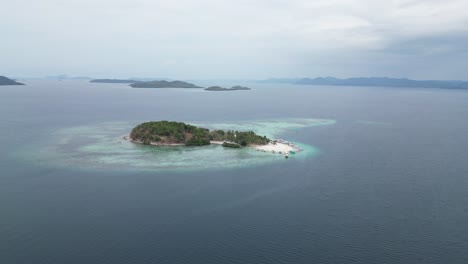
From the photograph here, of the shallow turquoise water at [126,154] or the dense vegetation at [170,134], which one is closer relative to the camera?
the shallow turquoise water at [126,154]

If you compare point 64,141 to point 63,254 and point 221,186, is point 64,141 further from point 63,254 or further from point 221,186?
point 63,254

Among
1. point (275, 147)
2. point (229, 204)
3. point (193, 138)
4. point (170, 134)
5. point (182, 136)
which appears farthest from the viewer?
point (170, 134)

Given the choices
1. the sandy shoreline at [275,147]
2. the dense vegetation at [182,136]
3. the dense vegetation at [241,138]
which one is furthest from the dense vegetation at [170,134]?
the dense vegetation at [241,138]

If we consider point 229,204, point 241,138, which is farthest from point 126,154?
point 229,204

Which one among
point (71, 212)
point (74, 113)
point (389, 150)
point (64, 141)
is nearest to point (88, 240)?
point (71, 212)

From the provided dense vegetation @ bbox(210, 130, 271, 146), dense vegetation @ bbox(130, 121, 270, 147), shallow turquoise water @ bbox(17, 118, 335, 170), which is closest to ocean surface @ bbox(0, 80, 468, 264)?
shallow turquoise water @ bbox(17, 118, 335, 170)

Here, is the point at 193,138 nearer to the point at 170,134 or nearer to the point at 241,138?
the point at 170,134

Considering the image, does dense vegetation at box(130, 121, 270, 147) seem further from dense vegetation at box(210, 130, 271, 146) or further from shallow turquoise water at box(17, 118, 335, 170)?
shallow turquoise water at box(17, 118, 335, 170)

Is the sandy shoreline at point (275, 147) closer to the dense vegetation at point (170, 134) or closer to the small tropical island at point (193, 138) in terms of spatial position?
the small tropical island at point (193, 138)
